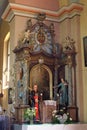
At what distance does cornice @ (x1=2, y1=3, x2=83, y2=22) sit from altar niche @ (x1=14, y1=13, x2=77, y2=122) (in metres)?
0.37

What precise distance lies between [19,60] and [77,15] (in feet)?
9.27

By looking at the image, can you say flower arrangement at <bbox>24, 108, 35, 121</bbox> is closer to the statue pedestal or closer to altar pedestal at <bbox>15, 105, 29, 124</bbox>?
altar pedestal at <bbox>15, 105, 29, 124</bbox>

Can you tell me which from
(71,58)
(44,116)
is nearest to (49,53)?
(71,58)

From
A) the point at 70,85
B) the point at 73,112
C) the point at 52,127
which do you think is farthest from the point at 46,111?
the point at 70,85

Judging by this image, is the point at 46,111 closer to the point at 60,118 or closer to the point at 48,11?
the point at 60,118

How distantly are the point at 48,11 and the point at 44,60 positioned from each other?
2119mm

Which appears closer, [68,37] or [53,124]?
[53,124]

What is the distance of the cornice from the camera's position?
10.8 m

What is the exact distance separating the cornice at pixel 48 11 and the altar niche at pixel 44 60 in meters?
A: 0.37

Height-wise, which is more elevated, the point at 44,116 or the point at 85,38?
the point at 85,38

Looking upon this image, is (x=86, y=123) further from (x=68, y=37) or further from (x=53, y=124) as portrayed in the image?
(x=68, y=37)

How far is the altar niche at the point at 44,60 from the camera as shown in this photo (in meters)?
10.1

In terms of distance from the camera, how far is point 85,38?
34.0 ft

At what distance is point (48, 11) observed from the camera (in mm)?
11438
